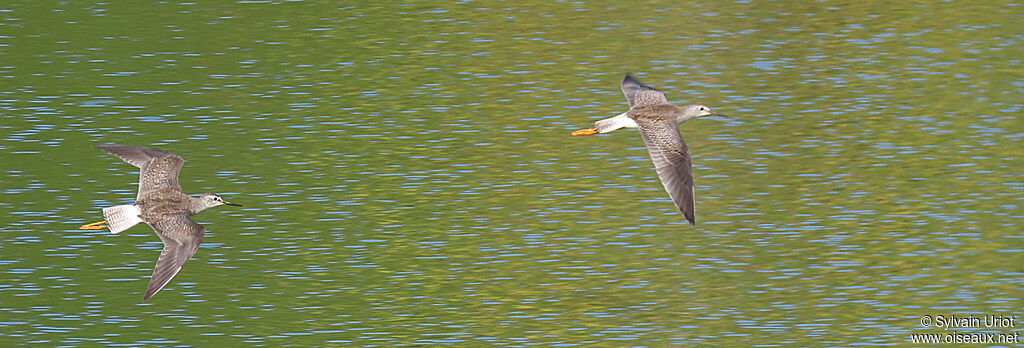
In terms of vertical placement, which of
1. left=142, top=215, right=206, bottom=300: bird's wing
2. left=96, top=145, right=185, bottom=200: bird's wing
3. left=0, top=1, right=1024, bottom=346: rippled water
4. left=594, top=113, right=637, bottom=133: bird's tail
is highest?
left=96, top=145, right=185, bottom=200: bird's wing

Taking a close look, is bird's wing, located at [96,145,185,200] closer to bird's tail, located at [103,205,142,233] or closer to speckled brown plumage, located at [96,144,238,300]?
speckled brown plumage, located at [96,144,238,300]

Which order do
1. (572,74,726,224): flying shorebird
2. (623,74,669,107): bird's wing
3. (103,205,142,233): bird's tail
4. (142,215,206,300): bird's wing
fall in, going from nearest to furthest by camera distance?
(142,215,206,300): bird's wing < (103,205,142,233): bird's tail < (572,74,726,224): flying shorebird < (623,74,669,107): bird's wing

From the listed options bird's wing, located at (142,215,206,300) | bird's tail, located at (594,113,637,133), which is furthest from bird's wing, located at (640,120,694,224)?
bird's wing, located at (142,215,206,300)

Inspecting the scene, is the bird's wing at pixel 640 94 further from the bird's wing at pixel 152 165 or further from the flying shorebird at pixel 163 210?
the bird's wing at pixel 152 165

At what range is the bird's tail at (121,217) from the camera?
16.9m

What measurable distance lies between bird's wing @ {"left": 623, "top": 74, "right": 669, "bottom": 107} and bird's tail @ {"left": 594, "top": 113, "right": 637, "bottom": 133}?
59 centimetres

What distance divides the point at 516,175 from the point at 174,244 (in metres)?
→ 6.15

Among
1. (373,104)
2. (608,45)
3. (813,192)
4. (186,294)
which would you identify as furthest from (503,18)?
(186,294)

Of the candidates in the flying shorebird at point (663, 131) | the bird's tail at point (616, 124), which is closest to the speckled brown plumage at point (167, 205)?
the bird's tail at point (616, 124)

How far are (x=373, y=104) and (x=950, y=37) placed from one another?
31.8ft

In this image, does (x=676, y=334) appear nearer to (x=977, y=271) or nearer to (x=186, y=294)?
(x=977, y=271)

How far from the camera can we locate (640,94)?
63.9 feet

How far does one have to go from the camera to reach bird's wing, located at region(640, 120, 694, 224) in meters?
17.2

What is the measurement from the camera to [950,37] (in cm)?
2883
